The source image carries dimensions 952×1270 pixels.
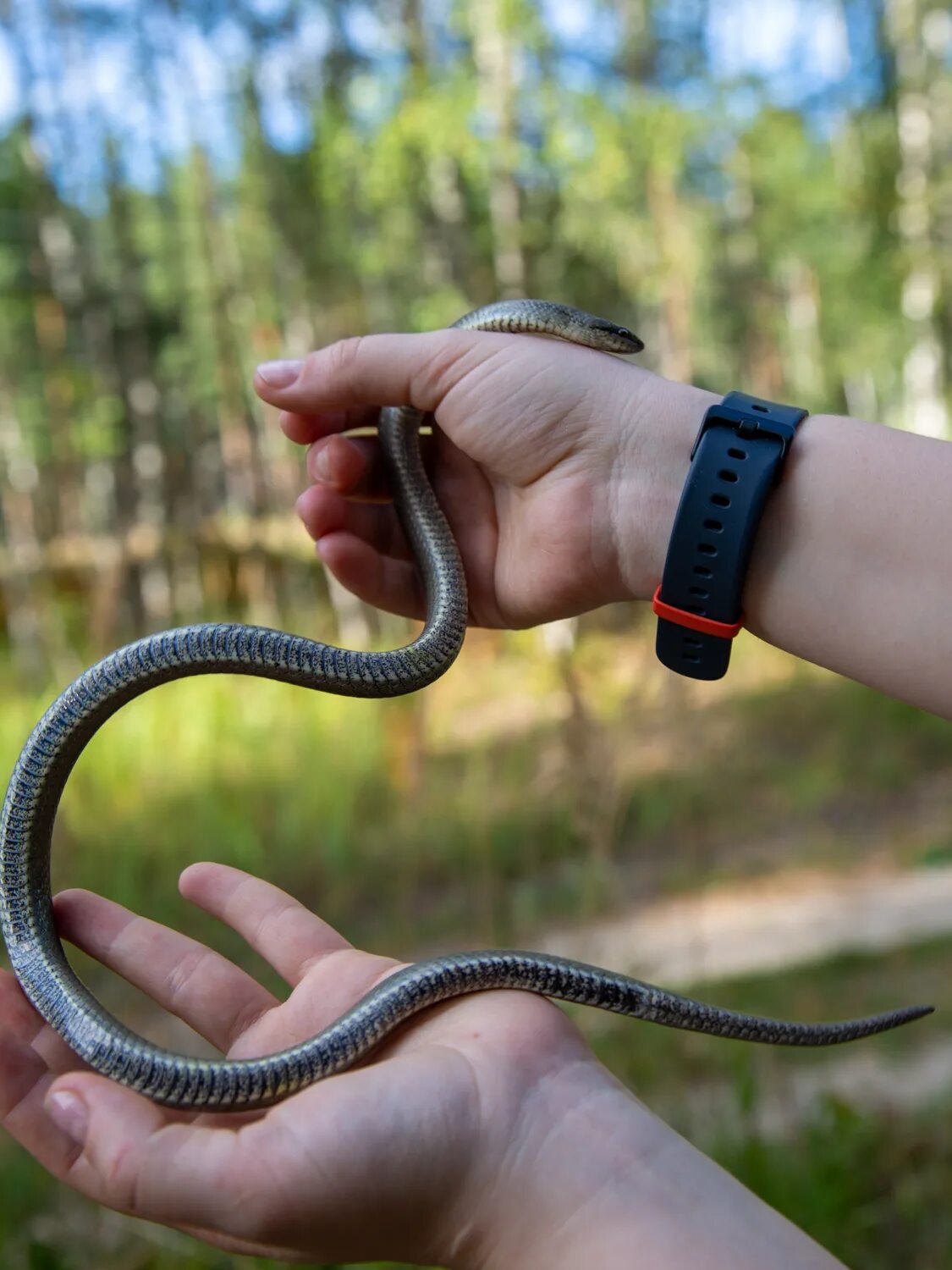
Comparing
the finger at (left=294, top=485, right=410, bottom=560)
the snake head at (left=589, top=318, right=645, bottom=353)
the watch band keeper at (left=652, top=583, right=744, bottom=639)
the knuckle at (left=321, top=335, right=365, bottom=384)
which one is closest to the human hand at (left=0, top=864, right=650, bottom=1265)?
the watch band keeper at (left=652, top=583, right=744, bottom=639)

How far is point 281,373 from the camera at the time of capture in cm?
252

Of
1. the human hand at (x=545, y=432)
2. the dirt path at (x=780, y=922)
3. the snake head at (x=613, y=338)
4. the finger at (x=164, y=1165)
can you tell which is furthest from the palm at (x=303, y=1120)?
the dirt path at (x=780, y=922)

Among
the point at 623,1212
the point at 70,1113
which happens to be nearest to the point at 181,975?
the point at 70,1113

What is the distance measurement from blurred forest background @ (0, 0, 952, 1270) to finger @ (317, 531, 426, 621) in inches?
18.4

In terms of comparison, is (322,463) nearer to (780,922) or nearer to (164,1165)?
(164,1165)

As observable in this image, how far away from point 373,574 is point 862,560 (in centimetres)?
129

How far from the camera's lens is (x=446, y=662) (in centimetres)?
247

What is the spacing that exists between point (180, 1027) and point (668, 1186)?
3.92 m

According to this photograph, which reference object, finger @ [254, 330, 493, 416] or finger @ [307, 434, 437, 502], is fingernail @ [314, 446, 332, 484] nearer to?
finger @ [307, 434, 437, 502]

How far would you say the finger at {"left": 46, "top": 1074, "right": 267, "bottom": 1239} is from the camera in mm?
1358

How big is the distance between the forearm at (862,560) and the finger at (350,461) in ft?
3.57

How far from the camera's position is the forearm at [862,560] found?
75.4 inches

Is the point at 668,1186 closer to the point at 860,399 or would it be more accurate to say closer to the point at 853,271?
the point at 853,271

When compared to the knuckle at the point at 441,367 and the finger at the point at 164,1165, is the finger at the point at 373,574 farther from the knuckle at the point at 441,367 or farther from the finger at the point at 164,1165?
the finger at the point at 164,1165
